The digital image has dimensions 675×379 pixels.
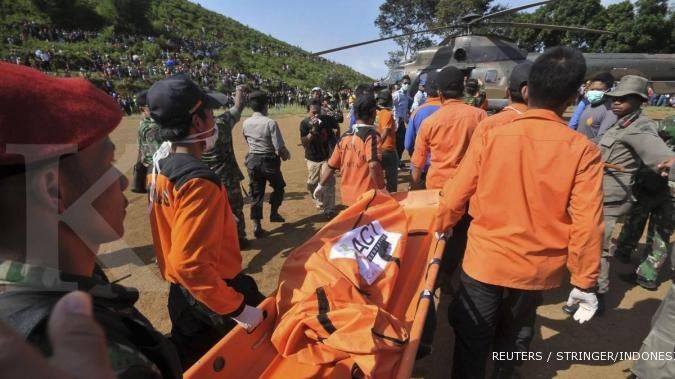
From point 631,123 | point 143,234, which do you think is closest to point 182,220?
point 631,123

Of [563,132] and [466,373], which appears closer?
[563,132]

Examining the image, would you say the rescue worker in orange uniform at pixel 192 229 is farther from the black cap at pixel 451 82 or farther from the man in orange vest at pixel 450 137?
the black cap at pixel 451 82

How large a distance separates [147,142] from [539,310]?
14.4 feet

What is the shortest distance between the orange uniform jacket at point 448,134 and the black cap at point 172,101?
97.2 inches

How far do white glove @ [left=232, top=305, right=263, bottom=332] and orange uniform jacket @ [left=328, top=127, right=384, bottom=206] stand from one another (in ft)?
7.71

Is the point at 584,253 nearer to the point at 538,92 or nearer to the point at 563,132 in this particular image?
the point at 563,132

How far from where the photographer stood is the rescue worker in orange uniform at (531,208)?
188 cm

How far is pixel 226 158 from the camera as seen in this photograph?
13.6 ft

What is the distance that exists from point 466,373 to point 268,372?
1231mm

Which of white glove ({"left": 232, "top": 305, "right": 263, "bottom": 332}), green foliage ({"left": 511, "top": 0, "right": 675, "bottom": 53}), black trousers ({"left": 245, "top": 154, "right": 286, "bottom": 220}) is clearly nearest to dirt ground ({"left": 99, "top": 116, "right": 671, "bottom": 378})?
black trousers ({"left": 245, "top": 154, "right": 286, "bottom": 220})

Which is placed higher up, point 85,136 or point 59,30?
point 59,30

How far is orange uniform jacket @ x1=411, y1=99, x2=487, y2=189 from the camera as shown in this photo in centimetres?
362

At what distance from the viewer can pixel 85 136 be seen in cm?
79

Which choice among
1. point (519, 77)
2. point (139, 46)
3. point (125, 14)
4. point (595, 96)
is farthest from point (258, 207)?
point (125, 14)
